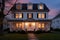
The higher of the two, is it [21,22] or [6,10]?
[6,10]

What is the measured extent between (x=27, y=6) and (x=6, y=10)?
17713 mm

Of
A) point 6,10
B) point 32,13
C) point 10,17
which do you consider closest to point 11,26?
point 10,17

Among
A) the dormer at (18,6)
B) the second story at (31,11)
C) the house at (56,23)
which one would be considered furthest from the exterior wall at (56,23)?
the dormer at (18,6)

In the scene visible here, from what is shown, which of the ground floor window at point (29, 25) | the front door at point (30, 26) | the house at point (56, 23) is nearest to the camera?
the front door at point (30, 26)

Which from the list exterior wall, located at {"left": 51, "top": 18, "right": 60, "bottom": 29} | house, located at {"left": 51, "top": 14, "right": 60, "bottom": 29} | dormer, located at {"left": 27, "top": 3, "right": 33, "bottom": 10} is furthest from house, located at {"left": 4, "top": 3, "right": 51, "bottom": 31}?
exterior wall, located at {"left": 51, "top": 18, "right": 60, "bottom": 29}

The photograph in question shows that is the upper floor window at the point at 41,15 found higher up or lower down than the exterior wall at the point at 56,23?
higher up

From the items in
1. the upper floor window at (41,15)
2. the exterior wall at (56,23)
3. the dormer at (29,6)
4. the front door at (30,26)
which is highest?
the dormer at (29,6)

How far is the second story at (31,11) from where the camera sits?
53562 mm

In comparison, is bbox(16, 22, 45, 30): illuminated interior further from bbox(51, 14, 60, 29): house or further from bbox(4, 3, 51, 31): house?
bbox(51, 14, 60, 29): house

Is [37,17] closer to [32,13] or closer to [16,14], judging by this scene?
[32,13]

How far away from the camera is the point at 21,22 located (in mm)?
53500

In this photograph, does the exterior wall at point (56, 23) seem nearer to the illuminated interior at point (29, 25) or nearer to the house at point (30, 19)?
the house at point (30, 19)

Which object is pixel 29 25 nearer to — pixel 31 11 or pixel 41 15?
pixel 31 11

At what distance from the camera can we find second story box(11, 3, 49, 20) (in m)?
53.6
